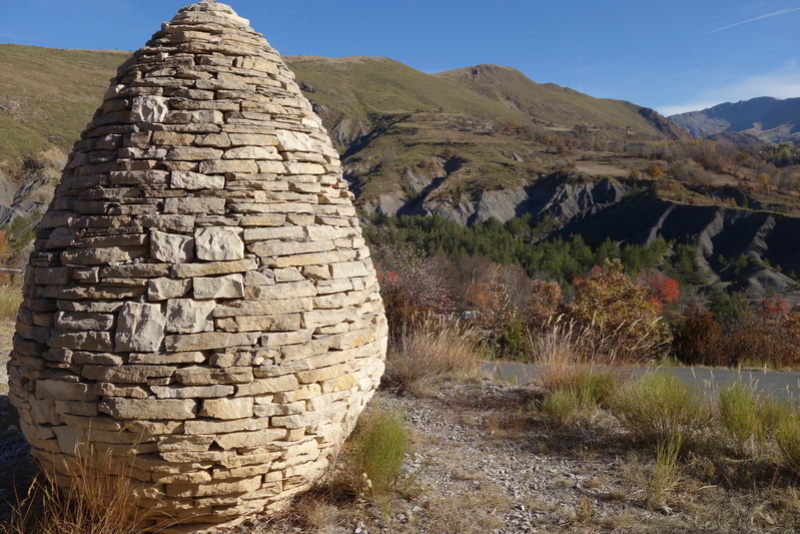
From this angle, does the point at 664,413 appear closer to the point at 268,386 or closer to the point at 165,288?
the point at 268,386

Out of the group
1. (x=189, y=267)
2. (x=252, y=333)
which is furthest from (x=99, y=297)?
(x=252, y=333)

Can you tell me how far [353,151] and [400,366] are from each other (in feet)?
209

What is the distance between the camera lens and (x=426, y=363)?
27.0 feet

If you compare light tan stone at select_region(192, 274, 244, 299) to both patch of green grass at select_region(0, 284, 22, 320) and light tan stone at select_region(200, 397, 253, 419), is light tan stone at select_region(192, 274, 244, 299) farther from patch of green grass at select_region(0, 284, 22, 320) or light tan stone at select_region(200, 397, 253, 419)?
patch of green grass at select_region(0, 284, 22, 320)

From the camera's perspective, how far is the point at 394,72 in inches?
4596

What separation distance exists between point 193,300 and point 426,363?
5.34 metres

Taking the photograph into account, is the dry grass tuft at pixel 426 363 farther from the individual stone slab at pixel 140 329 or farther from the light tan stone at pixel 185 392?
the individual stone slab at pixel 140 329

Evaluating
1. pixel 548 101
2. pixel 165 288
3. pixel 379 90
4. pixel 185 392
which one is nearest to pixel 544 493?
pixel 185 392

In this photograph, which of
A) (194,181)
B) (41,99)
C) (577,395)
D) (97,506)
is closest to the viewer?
(97,506)

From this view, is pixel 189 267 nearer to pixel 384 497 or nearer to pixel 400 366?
pixel 384 497

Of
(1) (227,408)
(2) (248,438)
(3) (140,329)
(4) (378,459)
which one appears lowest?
(4) (378,459)

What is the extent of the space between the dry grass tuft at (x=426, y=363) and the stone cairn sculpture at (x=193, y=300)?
3.97m

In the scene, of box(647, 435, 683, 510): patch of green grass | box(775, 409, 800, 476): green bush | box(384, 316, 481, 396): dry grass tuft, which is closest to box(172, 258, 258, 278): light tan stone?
box(647, 435, 683, 510): patch of green grass

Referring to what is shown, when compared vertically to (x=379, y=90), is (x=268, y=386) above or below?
below
